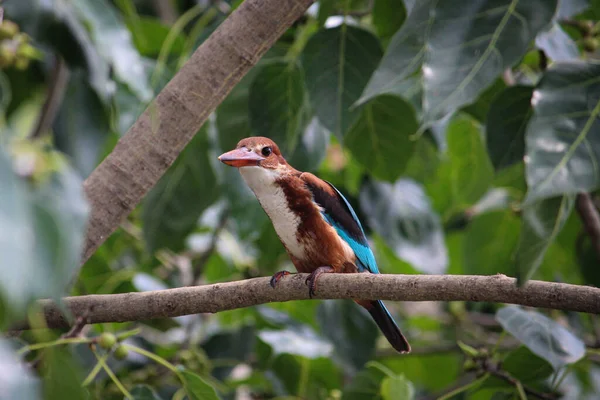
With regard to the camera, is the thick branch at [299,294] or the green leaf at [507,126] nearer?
the thick branch at [299,294]

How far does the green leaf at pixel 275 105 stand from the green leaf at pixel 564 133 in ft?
2.70

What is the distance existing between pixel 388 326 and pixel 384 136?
66 centimetres

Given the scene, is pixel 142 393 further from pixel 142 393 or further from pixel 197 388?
pixel 197 388

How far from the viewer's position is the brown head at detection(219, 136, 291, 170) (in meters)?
2.24

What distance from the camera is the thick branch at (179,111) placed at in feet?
5.98

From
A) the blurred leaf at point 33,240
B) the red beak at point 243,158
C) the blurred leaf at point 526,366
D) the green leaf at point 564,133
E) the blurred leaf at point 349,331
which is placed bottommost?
the blurred leaf at point 349,331

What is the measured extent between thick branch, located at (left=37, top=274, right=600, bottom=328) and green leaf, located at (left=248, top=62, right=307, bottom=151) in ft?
1.97

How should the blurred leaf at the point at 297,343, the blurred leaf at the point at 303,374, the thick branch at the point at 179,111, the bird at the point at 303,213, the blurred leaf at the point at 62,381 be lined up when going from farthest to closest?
the blurred leaf at the point at 303,374 → the blurred leaf at the point at 297,343 → the bird at the point at 303,213 → the thick branch at the point at 179,111 → the blurred leaf at the point at 62,381

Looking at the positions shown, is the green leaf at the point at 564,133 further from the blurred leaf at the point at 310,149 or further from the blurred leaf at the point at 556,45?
the blurred leaf at the point at 310,149

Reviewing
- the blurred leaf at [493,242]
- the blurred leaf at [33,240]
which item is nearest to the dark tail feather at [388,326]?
the blurred leaf at [493,242]

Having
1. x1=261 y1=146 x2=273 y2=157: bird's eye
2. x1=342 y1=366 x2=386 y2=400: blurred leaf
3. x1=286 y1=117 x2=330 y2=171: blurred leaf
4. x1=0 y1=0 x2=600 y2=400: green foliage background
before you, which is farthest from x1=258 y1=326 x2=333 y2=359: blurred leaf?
x1=261 y1=146 x2=273 y2=157: bird's eye

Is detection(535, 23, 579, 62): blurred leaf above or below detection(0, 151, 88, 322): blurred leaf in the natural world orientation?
below

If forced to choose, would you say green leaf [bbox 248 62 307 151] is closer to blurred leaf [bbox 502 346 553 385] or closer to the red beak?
the red beak

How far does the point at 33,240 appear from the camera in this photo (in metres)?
0.79
